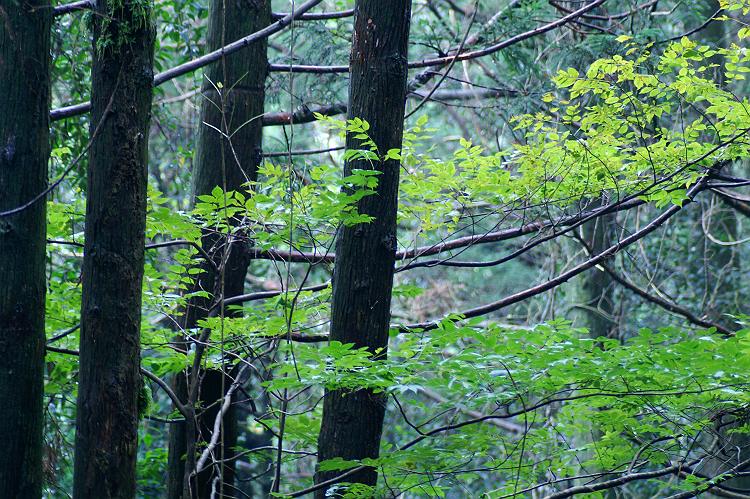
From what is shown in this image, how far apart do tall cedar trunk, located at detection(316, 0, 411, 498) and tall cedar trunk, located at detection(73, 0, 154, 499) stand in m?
1.13

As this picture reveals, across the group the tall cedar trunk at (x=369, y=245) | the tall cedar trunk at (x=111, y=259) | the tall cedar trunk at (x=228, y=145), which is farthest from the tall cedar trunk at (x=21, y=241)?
the tall cedar trunk at (x=228, y=145)

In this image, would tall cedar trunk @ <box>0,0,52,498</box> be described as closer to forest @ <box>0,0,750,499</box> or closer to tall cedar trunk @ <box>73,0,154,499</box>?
forest @ <box>0,0,750,499</box>

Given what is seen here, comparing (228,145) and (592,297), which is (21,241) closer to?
(228,145)

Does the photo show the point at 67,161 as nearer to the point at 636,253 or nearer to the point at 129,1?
the point at 129,1

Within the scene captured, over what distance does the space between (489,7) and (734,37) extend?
309 centimetres

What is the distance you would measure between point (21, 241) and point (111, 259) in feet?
2.10

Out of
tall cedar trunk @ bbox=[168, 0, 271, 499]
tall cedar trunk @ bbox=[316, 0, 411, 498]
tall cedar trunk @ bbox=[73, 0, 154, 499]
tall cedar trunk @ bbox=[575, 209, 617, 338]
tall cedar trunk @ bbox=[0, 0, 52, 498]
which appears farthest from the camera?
tall cedar trunk @ bbox=[575, 209, 617, 338]

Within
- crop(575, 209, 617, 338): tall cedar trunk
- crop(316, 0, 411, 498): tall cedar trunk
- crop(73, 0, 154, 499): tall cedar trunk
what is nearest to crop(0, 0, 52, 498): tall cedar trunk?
crop(73, 0, 154, 499): tall cedar trunk

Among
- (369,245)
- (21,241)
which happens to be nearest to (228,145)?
(369,245)

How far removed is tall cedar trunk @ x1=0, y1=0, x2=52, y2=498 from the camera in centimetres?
341

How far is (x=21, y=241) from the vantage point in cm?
344

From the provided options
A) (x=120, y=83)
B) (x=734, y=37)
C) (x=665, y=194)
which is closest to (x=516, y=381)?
(x=665, y=194)

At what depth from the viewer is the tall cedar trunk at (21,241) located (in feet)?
11.2

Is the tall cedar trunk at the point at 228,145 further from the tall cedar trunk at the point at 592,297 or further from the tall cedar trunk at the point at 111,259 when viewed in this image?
the tall cedar trunk at the point at 592,297
